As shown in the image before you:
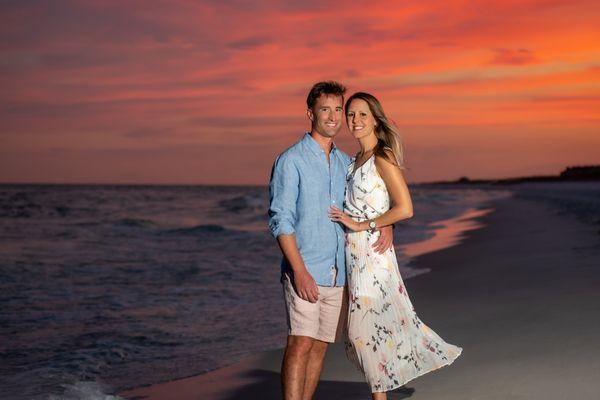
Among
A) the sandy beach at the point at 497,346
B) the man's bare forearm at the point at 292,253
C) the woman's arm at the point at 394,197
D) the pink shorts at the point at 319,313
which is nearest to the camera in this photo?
the man's bare forearm at the point at 292,253

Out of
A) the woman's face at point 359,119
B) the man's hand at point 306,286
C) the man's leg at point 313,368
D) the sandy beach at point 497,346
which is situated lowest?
the sandy beach at point 497,346

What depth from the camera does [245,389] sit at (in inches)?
225

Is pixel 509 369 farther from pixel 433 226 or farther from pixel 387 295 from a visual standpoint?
pixel 433 226

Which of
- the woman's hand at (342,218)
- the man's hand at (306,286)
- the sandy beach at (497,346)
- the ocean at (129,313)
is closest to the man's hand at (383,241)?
the woman's hand at (342,218)

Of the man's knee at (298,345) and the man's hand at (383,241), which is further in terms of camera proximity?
the man's hand at (383,241)

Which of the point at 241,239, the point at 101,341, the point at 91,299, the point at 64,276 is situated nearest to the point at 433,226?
the point at 241,239

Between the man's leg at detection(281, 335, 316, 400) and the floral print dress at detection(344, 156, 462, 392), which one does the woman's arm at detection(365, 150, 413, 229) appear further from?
the man's leg at detection(281, 335, 316, 400)

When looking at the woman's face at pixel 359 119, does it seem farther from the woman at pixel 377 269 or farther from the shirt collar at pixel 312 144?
the shirt collar at pixel 312 144

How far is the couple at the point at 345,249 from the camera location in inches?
160

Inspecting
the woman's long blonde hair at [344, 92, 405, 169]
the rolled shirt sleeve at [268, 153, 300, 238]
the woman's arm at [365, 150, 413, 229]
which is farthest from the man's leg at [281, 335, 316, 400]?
the woman's long blonde hair at [344, 92, 405, 169]

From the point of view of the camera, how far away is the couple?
4.06 m

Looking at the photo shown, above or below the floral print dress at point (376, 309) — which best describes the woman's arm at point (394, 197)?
above

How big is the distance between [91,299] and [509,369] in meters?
7.27

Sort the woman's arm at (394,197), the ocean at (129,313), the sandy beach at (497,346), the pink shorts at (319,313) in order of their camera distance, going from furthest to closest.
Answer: the ocean at (129,313)
the sandy beach at (497,346)
the woman's arm at (394,197)
the pink shorts at (319,313)
